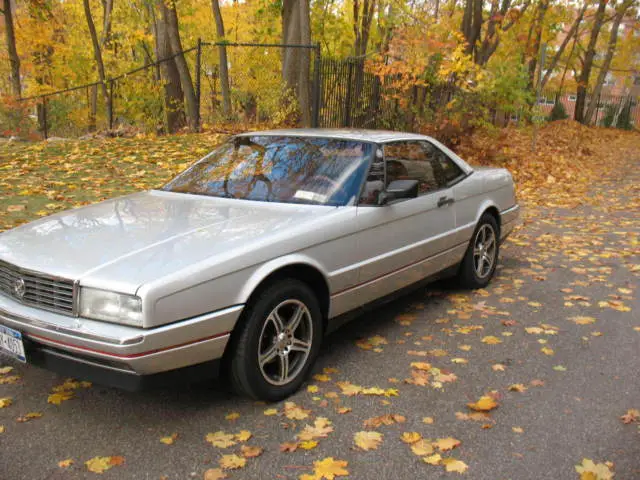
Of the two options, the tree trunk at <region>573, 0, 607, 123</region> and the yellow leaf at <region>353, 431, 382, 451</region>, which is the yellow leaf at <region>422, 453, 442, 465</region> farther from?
the tree trunk at <region>573, 0, 607, 123</region>

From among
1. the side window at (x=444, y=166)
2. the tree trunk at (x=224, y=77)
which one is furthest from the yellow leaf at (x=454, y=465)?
the tree trunk at (x=224, y=77)

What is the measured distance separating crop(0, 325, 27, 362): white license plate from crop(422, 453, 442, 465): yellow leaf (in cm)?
208

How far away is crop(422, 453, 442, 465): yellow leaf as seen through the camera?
3.02 metres

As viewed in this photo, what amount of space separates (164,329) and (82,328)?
39 cm

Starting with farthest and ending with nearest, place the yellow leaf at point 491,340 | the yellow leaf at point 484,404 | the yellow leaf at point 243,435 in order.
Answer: the yellow leaf at point 491,340 < the yellow leaf at point 484,404 < the yellow leaf at point 243,435

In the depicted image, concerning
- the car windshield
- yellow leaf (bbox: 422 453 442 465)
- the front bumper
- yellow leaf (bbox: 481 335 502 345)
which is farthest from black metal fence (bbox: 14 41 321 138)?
yellow leaf (bbox: 422 453 442 465)

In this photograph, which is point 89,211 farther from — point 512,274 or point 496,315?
point 512,274

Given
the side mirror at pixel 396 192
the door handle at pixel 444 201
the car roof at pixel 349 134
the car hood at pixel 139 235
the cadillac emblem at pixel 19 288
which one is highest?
the car roof at pixel 349 134

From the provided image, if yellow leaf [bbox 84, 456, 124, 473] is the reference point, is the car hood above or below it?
above

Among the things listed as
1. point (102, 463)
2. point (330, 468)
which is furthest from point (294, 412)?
point (102, 463)

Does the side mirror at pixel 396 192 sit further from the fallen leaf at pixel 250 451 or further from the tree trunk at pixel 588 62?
the tree trunk at pixel 588 62

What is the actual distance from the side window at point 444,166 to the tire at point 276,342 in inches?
78.5

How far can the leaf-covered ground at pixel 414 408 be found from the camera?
298 cm

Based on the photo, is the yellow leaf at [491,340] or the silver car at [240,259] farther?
the yellow leaf at [491,340]
